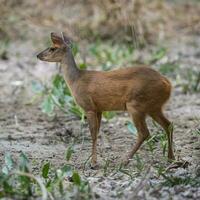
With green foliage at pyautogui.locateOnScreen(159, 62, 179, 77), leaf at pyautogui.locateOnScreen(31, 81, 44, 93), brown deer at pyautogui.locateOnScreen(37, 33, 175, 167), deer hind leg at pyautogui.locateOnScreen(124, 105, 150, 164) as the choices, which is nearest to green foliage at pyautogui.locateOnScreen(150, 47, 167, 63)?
green foliage at pyautogui.locateOnScreen(159, 62, 179, 77)

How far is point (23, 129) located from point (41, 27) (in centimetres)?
516

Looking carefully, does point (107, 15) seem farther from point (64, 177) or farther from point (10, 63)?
point (64, 177)

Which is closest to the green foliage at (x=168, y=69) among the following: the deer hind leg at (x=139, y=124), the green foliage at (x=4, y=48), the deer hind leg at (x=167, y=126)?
the green foliage at (x=4, y=48)

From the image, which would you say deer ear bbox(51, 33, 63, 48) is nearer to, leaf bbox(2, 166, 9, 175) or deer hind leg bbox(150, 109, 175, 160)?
deer hind leg bbox(150, 109, 175, 160)

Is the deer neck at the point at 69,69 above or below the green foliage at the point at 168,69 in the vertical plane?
above

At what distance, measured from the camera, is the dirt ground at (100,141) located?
5172 millimetres

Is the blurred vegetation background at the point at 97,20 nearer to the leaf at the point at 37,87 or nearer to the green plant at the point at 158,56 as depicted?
the green plant at the point at 158,56

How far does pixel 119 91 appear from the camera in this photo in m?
6.16

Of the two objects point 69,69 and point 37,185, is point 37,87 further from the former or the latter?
point 37,185

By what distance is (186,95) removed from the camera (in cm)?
916


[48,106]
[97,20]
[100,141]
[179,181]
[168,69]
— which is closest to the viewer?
[179,181]

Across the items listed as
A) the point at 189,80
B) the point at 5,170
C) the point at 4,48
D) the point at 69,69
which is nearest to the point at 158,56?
the point at 189,80

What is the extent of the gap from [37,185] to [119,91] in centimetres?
144

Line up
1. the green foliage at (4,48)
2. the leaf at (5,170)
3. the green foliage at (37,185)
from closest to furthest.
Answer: the green foliage at (37,185)
the leaf at (5,170)
the green foliage at (4,48)
